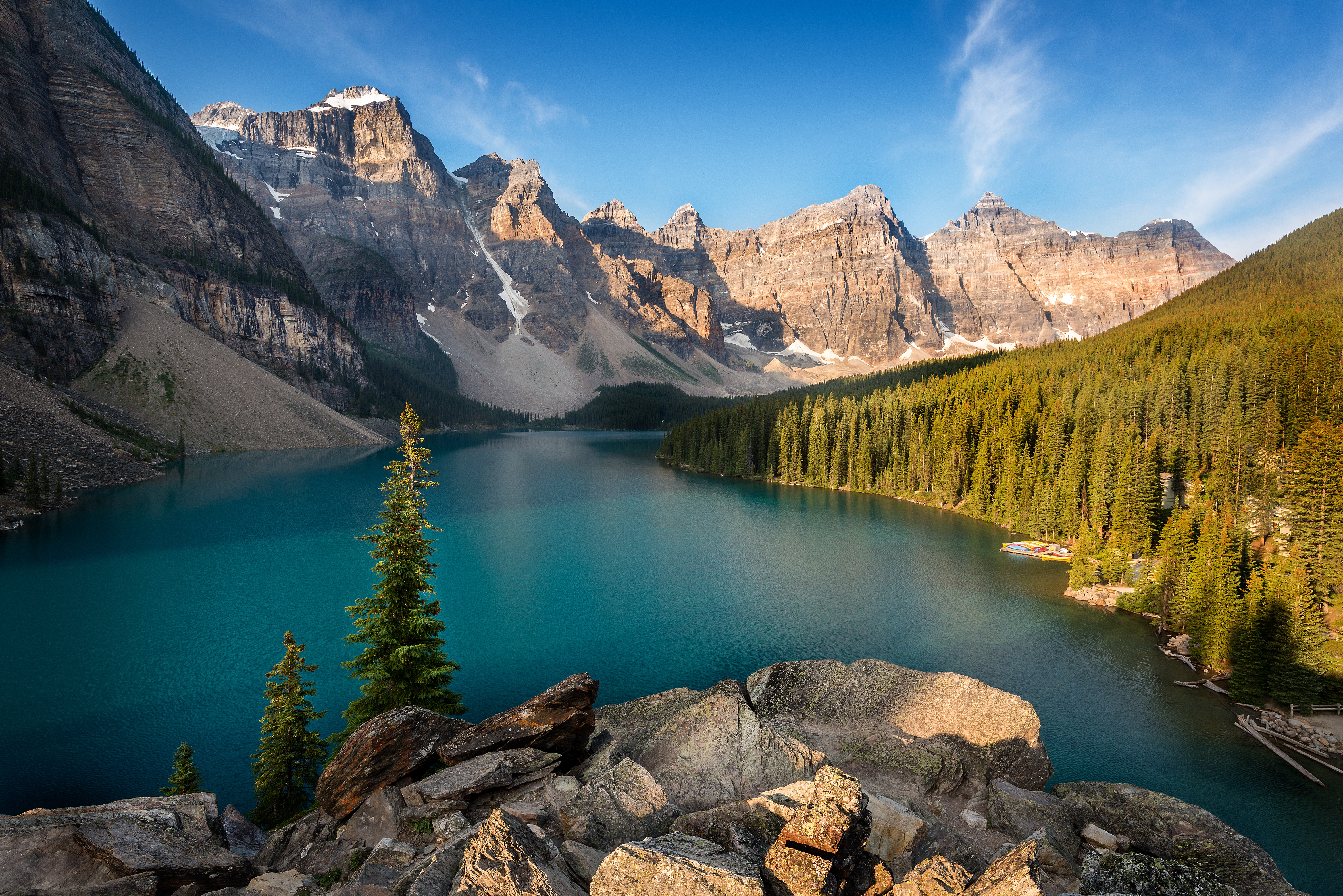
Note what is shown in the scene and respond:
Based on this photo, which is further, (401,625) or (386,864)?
(401,625)

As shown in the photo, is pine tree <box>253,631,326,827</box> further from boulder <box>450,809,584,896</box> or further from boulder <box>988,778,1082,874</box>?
boulder <box>988,778,1082,874</box>

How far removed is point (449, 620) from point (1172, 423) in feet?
195

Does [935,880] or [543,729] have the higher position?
[935,880]

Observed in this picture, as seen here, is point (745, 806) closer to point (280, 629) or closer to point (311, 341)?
point (280, 629)

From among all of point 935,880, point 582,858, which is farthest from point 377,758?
point 935,880

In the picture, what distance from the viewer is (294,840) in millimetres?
9945

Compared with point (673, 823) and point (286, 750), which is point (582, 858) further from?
point (286, 750)

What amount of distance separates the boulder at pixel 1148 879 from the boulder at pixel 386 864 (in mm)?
8751

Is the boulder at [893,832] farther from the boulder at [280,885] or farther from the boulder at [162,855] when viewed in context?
the boulder at [162,855]

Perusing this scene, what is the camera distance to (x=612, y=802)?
28.8ft

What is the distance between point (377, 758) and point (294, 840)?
1817 millimetres

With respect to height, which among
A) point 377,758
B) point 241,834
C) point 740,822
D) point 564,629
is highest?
point 740,822

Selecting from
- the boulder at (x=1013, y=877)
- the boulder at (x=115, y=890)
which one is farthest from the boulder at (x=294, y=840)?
the boulder at (x=1013, y=877)

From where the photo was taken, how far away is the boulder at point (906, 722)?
1251 cm
